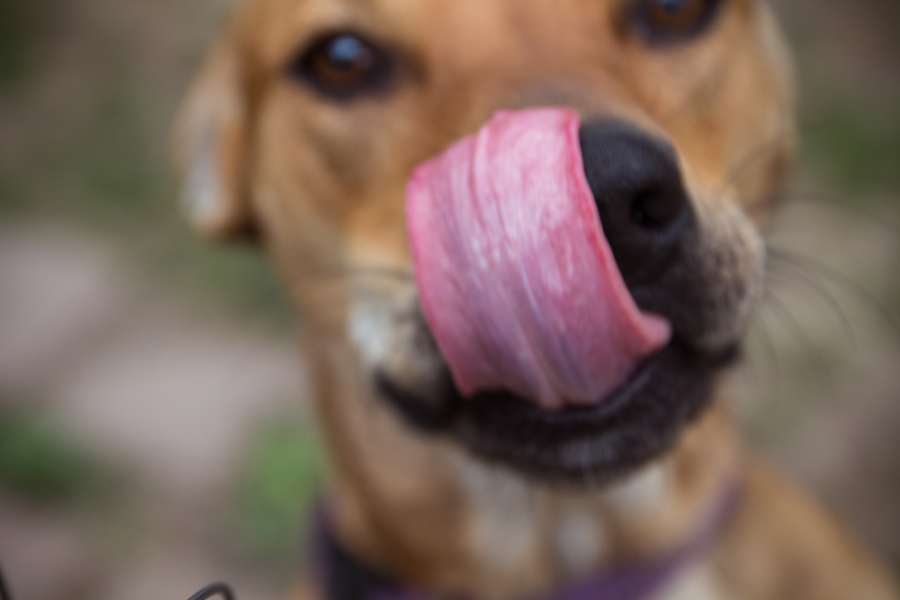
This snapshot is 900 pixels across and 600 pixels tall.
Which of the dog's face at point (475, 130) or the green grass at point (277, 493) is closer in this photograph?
the dog's face at point (475, 130)

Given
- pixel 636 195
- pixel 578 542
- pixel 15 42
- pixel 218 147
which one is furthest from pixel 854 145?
pixel 15 42

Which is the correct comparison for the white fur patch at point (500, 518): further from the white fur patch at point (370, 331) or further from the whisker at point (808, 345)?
the whisker at point (808, 345)

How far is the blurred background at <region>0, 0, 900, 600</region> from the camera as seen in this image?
3.61 meters

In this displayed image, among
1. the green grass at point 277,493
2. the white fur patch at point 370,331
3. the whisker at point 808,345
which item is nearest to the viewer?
the white fur patch at point 370,331

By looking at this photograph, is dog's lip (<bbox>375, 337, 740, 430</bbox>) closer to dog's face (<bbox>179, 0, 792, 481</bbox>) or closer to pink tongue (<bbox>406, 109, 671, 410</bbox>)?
dog's face (<bbox>179, 0, 792, 481</bbox>)

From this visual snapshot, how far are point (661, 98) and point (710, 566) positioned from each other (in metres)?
1.17

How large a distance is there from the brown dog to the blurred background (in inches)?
44.1

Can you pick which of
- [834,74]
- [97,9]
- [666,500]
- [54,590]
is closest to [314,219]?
[666,500]

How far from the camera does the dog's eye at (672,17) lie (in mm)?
1723

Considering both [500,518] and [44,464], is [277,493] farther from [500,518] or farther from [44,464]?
[500,518]

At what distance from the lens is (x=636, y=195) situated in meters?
1.12

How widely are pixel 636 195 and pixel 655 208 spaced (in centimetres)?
7

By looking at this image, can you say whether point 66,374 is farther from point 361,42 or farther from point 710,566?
point 710,566

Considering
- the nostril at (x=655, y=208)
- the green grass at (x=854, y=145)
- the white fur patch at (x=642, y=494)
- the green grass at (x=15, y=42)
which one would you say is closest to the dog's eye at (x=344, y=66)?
the nostril at (x=655, y=208)
